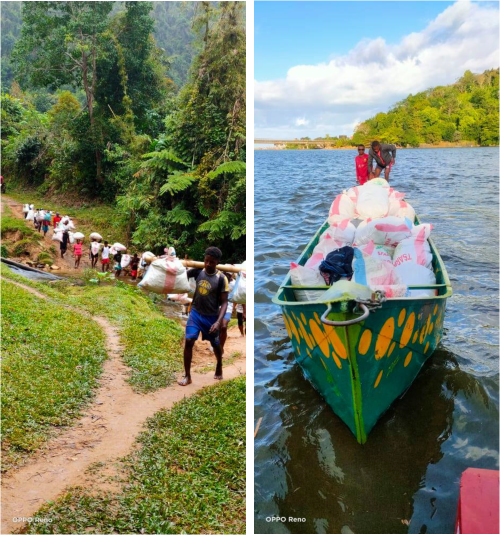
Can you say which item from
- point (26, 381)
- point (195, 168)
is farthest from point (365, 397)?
point (195, 168)

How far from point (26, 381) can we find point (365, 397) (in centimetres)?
211

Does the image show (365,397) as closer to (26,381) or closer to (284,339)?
(284,339)

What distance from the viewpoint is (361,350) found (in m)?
1.90

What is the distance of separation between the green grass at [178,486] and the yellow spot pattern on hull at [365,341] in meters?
1.09

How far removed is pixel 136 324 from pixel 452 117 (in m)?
5.18

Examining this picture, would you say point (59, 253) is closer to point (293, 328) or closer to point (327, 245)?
point (327, 245)

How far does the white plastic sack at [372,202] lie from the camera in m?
3.41

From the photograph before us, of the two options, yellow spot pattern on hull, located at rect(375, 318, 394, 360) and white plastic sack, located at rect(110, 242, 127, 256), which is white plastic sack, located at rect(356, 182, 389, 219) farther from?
white plastic sack, located at rect(110, 242, 127, 256)

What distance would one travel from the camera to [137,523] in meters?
2.29

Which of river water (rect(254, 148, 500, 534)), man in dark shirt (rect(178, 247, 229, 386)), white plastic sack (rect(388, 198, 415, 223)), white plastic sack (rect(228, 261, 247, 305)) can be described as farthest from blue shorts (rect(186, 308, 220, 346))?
white plastic sack (rect(388, 198, 415, 223))

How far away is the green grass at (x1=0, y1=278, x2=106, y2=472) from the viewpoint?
9.15 ft

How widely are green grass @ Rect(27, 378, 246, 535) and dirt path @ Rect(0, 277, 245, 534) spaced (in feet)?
0.31

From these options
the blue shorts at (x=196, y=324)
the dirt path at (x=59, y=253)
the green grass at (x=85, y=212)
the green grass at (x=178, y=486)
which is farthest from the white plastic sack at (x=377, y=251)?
the dirt path at (x=59, y=253)

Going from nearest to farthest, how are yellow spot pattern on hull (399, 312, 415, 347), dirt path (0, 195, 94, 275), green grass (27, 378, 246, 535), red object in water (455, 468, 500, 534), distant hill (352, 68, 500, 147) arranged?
red object in water (455, 468, 500, 534)
yellow spot pattern on hull (399, 312, 415, 347)
green grass (27, 378, 246, 535)
dirt path (0, 195, 94, 275)
distant hill (352, 68, 500, 147)
